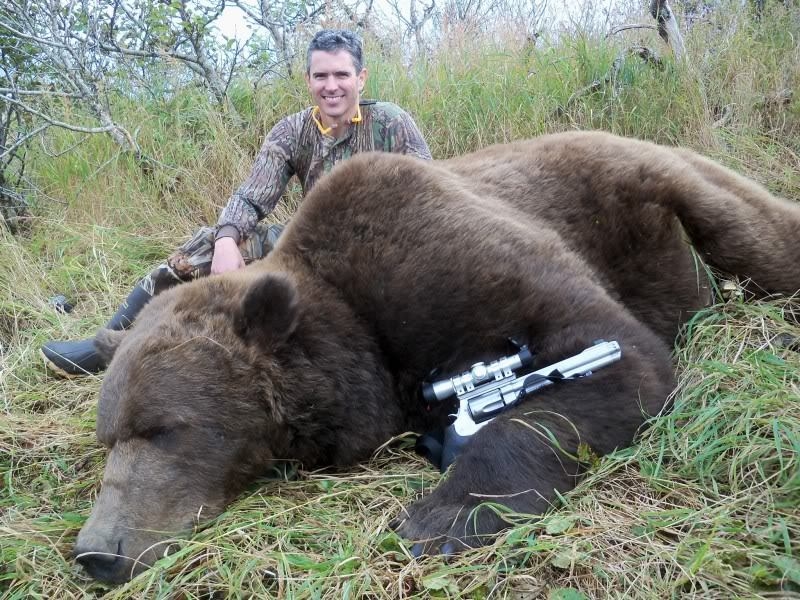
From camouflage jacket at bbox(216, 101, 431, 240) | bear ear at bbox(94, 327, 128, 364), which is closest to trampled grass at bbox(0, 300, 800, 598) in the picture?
bear ear at bbox(94, 327, 128, 364)

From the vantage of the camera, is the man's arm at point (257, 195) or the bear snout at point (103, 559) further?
the man's arm at point (257, 195)

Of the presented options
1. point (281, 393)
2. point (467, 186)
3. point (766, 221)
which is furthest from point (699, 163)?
point (281, 393)

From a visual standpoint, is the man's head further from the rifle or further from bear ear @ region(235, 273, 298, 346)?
the rifle

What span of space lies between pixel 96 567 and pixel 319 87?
10.4 feet

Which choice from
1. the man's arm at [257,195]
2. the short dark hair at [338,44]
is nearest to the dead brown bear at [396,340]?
the man's arm at [257,195]

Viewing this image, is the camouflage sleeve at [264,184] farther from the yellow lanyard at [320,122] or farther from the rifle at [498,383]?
the rifle at [498,383]

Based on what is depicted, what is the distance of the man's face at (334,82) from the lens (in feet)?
13.9

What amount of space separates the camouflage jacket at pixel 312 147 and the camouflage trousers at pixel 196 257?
16 centimetres

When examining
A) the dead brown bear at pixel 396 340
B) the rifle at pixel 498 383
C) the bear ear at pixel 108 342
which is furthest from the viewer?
the bear ear at pixel 108 342

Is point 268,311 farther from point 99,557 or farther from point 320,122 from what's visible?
point 320,122

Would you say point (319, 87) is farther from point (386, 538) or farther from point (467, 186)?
point (386, 538)

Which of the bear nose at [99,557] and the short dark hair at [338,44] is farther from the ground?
the short dark hair at [338,44]

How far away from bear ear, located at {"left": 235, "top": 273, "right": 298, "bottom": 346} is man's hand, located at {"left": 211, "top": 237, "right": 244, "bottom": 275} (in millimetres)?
1590

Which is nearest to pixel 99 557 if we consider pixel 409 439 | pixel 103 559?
pixel 103 559
